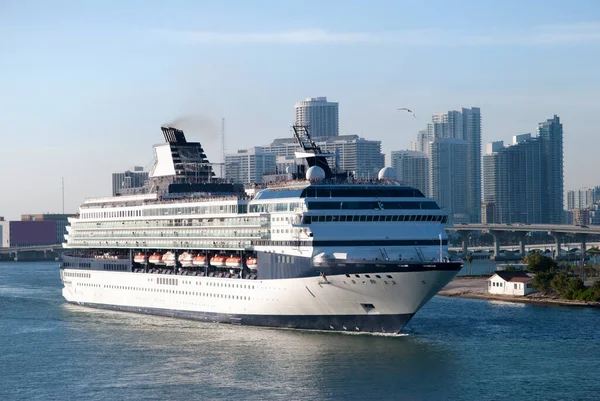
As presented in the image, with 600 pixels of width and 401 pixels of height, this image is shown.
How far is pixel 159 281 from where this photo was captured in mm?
63625

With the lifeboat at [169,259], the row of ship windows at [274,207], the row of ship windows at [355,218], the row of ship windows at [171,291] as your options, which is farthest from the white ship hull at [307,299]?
the row of ship windows at [274,207]

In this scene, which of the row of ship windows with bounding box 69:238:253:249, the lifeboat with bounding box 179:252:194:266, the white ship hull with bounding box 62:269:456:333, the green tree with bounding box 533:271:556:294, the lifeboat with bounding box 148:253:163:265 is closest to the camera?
the white ship hull with bounding box 62:269:456:333

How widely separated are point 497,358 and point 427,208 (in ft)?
30.7

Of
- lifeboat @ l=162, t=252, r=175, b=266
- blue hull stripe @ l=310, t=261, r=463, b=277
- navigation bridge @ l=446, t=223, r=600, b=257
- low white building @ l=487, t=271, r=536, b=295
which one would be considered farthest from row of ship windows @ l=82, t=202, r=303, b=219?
navigation bridge @ l=446, t=223, r=600, b=257

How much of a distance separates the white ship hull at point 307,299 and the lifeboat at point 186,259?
3.03 ft

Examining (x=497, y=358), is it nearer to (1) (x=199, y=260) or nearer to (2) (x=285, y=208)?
(2) (x=285, y=208)

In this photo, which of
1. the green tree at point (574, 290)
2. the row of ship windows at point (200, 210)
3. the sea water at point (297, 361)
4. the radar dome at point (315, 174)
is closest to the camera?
the sea water at point (297, 361)

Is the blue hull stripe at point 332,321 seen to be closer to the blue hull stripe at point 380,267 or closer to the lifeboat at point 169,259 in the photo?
the blue hull stripe at point 380,267

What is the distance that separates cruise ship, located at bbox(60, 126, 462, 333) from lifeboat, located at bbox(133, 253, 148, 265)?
6cm

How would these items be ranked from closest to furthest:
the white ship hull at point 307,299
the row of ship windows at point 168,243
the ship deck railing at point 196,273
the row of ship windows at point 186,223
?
the white ship hull at point 307,299, the ship deck railing at point 196,273, the row of ship windows at point 186,223, the row of ship windows at point 168,243

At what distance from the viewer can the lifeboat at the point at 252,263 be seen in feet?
179

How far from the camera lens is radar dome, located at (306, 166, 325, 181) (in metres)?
52.5

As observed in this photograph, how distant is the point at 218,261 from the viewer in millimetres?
58188

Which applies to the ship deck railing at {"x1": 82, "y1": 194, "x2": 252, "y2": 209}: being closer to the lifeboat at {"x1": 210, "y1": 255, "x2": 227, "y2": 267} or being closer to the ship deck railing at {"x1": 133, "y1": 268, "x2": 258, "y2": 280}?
the lifeboat at {"x1": 210, "y1": 255, "x2": 227, "y2": 267}
